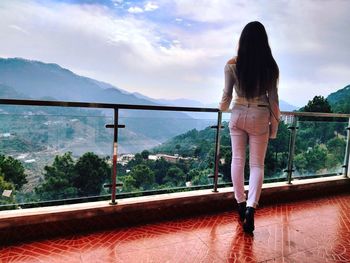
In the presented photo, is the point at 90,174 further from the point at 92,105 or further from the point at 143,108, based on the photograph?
the point at 143,108

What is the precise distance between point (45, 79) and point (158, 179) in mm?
23410

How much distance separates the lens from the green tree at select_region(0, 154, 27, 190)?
193 cm

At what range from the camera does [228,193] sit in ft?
8.97

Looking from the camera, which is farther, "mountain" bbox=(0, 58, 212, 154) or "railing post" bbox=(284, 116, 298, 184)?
"railing post" bbox=(284, 116, 298, 184)

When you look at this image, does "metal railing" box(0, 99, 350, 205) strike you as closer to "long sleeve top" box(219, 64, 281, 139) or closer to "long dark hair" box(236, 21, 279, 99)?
"long sleeve top" box(219, 64, 281, 139)

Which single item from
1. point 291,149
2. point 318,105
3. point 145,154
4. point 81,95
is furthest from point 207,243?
point 81,95

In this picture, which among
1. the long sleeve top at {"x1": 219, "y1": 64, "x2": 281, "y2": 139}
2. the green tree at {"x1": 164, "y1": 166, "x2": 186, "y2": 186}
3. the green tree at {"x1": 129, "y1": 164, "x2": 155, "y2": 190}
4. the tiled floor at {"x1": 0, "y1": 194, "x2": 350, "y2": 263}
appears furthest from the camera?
the green tree at {"x1": 164, "y1": 166, "x2": 186, "y2": 186}

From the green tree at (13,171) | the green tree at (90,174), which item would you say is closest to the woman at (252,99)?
the green tree at (90,174)

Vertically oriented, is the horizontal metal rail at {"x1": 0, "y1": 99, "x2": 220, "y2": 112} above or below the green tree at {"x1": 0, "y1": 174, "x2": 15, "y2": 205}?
above

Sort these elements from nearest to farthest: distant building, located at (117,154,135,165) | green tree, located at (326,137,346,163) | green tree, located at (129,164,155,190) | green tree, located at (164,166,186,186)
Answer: distant building, located at (117,154,135,165)
green tree, located at (129,164,155,190)
green tree, located at (164,166,186,186)
green tree, located at (326,137,346,163)

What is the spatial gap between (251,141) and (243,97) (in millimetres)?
360

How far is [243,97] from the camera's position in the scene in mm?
2076

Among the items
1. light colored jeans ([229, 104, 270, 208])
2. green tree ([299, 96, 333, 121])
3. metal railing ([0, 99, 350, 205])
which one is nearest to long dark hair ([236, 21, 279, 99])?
light colored jeans ([229, 104, 270, 208])

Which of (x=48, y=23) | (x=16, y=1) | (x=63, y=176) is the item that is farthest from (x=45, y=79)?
(x=63, y=176)
